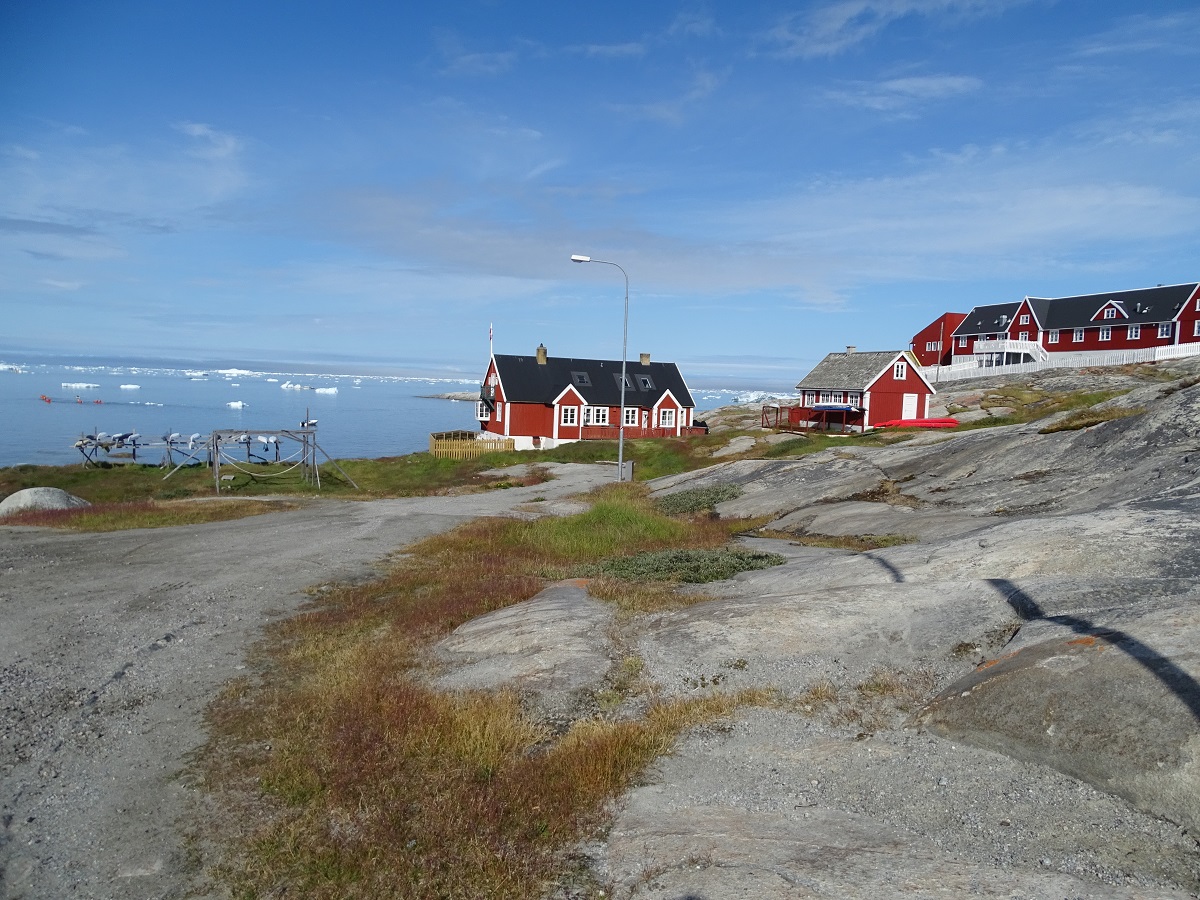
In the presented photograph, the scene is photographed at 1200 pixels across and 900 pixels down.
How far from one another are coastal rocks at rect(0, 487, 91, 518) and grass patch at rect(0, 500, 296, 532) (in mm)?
853

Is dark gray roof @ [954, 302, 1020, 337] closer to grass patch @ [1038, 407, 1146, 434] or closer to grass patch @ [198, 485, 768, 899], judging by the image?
grass patch @ [1038, 407, 1146, 434]

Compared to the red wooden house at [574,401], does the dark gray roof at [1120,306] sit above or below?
above

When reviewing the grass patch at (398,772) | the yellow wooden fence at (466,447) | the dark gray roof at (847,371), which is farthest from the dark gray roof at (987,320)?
the grass patch at (398,772)

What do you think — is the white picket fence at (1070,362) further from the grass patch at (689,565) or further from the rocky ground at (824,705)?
the grass patch at (689,565)

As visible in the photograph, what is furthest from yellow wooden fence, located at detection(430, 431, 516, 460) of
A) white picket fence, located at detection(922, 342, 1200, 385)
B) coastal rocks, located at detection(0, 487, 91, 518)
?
white picket fence, located at detection(922, 342, 1200, 385)

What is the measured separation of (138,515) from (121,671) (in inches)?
777

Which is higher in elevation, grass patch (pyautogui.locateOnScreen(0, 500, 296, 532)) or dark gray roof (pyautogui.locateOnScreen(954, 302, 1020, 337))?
dark gray roof (pyautogui.locateOnScreen(954, 302, 1020, 337))

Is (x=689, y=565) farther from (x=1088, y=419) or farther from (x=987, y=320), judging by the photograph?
(x=987, y=320)

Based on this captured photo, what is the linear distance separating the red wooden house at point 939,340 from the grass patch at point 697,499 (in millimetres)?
65860

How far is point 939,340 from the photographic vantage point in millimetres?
88438

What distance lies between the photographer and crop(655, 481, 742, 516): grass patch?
28.6 m

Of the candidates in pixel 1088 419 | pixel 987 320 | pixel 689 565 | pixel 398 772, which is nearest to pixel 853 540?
pixel 689 565

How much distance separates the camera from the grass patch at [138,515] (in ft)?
90.1

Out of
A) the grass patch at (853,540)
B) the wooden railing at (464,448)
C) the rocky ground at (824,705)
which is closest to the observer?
the rocky ground at (824,705)
